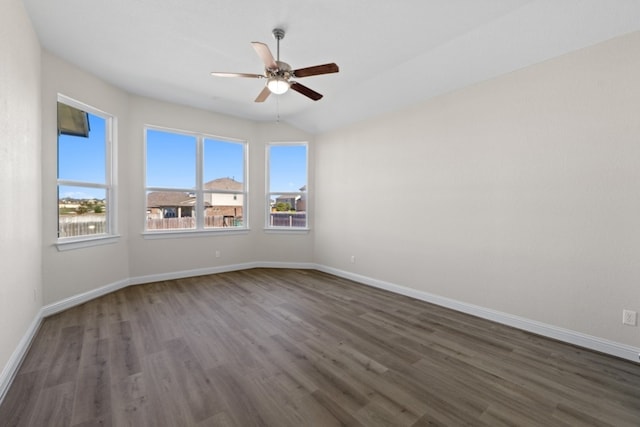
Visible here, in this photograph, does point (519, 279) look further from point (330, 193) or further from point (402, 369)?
point (330, 193)

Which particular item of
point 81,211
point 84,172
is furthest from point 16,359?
point 84,172

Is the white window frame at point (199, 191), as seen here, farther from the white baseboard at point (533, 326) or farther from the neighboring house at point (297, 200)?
the white baseboard at point (533, 326)

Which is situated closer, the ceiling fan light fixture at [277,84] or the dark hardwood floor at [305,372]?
the dark hardwood floor at [305,372]

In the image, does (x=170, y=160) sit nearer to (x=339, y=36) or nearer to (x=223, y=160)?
(x=223, y=160)

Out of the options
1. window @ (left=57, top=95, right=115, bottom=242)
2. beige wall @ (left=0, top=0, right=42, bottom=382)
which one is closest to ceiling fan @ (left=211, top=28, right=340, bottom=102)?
beige wall @ (left=0, top=0, right=42, bottom=382)

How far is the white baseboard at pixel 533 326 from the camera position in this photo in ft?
7.72

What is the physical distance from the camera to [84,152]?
368 centimetres

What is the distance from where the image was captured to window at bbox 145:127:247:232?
15.2 ft

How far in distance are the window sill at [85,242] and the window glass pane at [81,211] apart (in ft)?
0.45

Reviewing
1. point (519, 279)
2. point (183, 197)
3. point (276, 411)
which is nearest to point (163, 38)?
point (183, 197)

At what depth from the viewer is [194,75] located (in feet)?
12.0

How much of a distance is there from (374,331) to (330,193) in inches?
115

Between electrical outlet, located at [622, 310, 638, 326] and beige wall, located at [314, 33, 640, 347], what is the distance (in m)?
0.04

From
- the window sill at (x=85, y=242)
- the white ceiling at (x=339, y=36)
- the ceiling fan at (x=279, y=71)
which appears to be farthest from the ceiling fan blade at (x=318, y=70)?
the window sill at (x=85, y=242)
